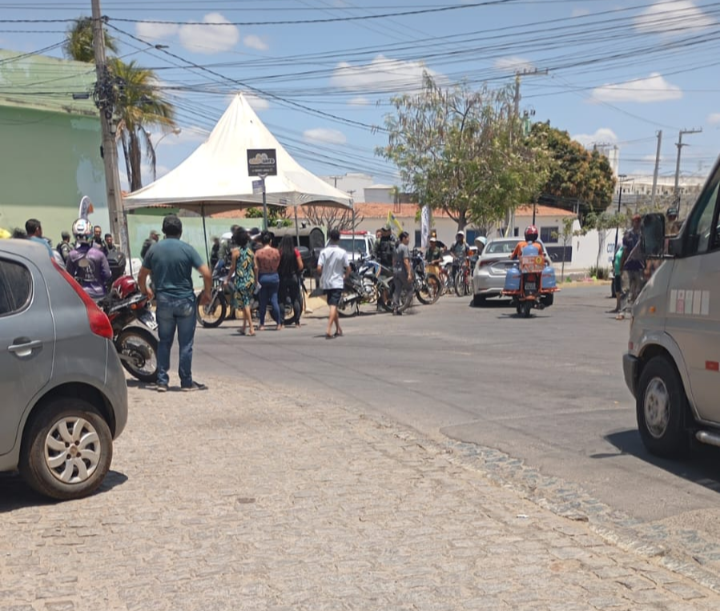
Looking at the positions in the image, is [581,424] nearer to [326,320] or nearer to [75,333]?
[75,333]

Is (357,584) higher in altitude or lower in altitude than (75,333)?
lower

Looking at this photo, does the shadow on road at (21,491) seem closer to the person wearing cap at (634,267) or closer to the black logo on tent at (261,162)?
the black logo on tent at (261,162)

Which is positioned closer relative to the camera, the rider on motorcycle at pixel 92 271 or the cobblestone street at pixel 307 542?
the cobblestone street at pixel 307 542

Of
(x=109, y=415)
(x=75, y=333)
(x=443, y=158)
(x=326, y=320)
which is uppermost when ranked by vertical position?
(x=443, y=158)

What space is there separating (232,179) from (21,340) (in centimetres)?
1558

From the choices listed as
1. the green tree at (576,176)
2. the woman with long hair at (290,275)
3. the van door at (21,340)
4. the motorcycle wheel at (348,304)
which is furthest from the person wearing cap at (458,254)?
the green tree at (576,176)

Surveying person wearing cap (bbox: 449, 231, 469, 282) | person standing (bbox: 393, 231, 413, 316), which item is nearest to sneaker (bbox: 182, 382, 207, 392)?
person standing (bbox: 393, 231, 413, 316)

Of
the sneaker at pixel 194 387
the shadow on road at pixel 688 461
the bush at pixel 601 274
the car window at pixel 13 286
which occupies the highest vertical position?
the car window at pixel 13 286

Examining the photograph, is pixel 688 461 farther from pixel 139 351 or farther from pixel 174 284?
pixel 139 351

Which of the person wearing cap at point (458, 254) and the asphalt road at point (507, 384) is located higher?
the person wearing cap at point (458, 254)

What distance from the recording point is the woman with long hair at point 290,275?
1669 centimetres

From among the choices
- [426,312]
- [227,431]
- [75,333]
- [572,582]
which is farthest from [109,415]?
[426,312]

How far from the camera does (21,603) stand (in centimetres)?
416

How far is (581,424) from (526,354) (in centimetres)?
470
